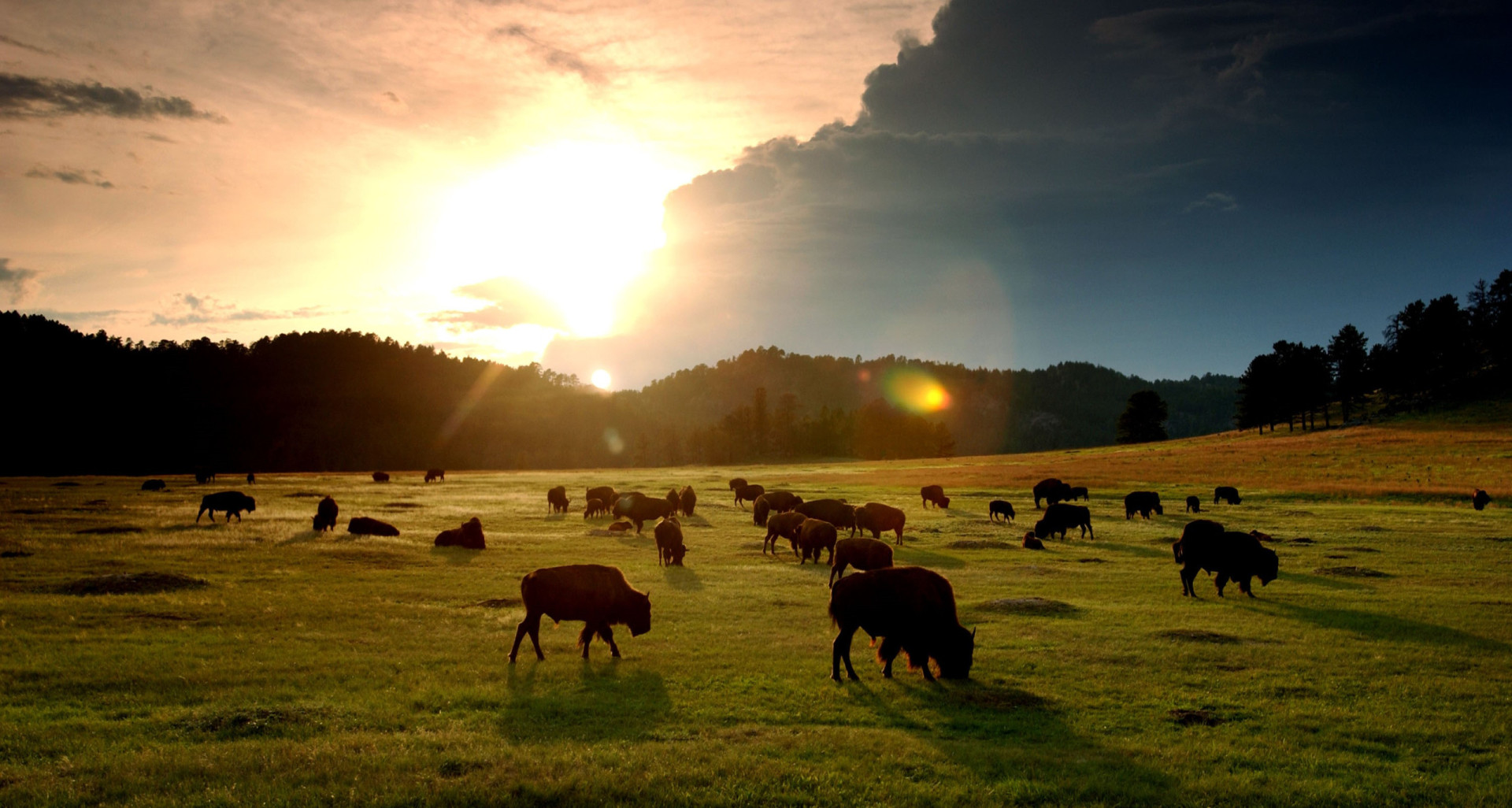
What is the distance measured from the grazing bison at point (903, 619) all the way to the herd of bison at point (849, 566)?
0.05ft

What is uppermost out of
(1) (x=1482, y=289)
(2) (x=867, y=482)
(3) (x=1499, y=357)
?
(1) (x=1482, y=289)

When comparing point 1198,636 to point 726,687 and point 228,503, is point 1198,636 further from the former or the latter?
point 228,503

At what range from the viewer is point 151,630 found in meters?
16.1

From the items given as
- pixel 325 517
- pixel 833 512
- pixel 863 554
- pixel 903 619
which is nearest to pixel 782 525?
pixel 833 512

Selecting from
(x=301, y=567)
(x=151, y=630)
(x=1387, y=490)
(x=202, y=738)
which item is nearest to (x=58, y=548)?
(x=301, y=567)

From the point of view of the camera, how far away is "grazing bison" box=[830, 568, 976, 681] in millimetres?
13734

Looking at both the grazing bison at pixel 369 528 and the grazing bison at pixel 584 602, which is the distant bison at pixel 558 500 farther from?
the grazing bison at pixel 584 602

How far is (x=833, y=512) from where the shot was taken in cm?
3566

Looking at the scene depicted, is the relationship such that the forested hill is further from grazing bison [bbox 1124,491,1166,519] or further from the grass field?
the grass field

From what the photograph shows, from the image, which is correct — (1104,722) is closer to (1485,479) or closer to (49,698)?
(49,698)

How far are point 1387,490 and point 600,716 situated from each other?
67.8 meters

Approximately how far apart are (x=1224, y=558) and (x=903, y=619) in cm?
1474

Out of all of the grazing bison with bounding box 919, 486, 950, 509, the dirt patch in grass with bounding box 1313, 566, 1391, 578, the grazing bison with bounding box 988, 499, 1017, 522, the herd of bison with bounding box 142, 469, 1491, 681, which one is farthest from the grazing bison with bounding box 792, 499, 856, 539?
the grazing bison with bounding box 919, 486, 950, 509

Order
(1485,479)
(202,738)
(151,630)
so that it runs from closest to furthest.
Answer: (202,738)
(151,630)
(1485,479)
